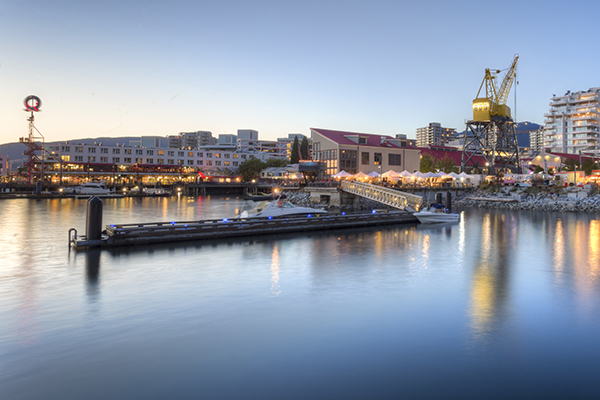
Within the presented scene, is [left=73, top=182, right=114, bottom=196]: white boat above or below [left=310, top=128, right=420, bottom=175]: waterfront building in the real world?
below

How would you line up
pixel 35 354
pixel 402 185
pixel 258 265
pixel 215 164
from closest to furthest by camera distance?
1. pixel 35 354
2. pixel 258 265
3. pixel 402 185
4. pixel 215 164

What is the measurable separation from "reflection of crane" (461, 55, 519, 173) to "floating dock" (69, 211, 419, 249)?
58461 mm

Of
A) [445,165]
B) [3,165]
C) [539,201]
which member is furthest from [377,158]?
[3,165]

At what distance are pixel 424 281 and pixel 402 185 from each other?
171 feet

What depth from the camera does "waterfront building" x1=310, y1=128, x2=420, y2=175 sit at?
241ft

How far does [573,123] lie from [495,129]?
6773 centimetres

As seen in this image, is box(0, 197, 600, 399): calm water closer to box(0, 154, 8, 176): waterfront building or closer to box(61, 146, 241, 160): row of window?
box(61, 146, 241, 160): row of window

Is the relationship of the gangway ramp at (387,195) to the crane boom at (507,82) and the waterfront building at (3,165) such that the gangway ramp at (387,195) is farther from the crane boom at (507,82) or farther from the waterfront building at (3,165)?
the waterfront building at (3,165)

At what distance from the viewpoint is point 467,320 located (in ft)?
40.2

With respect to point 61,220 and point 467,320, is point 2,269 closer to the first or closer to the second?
point 467,320

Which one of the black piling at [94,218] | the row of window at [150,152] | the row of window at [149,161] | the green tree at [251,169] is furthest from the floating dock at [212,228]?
the row of window at [150,152]

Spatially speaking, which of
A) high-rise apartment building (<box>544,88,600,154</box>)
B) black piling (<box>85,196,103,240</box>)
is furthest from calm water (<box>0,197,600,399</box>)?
high-rise apartment building (<box>544,88,600,154</box>)

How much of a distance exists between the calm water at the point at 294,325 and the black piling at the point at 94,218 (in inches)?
43.6

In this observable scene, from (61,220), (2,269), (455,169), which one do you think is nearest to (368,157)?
(455,169)
